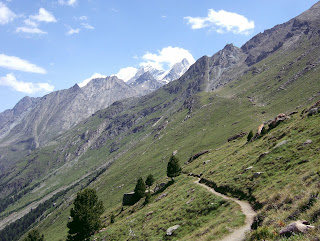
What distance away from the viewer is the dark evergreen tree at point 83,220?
5147 centimetres

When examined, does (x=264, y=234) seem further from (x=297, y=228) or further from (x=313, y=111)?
(x=313, y=111)

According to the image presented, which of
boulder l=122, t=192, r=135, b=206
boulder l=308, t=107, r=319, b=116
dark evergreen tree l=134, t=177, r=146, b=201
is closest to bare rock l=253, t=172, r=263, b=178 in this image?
boulder l=308, t=107, r=319, b=116

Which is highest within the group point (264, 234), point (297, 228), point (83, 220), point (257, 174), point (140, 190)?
point (297, 228)

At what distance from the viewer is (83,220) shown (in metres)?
51.6

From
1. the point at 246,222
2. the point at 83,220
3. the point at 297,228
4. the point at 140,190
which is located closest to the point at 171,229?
the point at 246,222

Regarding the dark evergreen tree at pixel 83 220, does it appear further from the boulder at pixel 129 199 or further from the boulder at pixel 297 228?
the boulder at pixel 297 228

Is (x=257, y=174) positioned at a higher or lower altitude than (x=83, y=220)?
lower

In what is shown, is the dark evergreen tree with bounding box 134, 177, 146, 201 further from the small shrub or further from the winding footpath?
the small shrub

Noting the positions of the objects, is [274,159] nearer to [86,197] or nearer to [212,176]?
[212,176]

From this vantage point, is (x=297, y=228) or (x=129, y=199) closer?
(x=297, y=228)

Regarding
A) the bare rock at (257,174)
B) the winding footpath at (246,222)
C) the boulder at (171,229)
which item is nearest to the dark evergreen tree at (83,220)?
the boulder at (171,229)

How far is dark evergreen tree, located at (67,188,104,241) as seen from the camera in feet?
169

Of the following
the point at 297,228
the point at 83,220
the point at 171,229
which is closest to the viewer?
the point at 297,228

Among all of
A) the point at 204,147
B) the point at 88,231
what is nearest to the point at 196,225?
the point at 88,231
